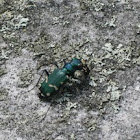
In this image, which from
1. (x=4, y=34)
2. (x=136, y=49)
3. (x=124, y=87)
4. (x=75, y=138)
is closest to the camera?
(x=75, y=138)

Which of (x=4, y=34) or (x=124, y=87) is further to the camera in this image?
(x=4, y=34)

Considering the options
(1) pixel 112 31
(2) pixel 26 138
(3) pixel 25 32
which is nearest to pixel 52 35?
(3) pixel 25 32

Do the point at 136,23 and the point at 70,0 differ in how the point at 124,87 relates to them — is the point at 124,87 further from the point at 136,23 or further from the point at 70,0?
the point at 70,0

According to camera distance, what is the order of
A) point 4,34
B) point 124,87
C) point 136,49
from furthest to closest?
point 4,34, point 136,49, point 124,87

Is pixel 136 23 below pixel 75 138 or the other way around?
the other way around
